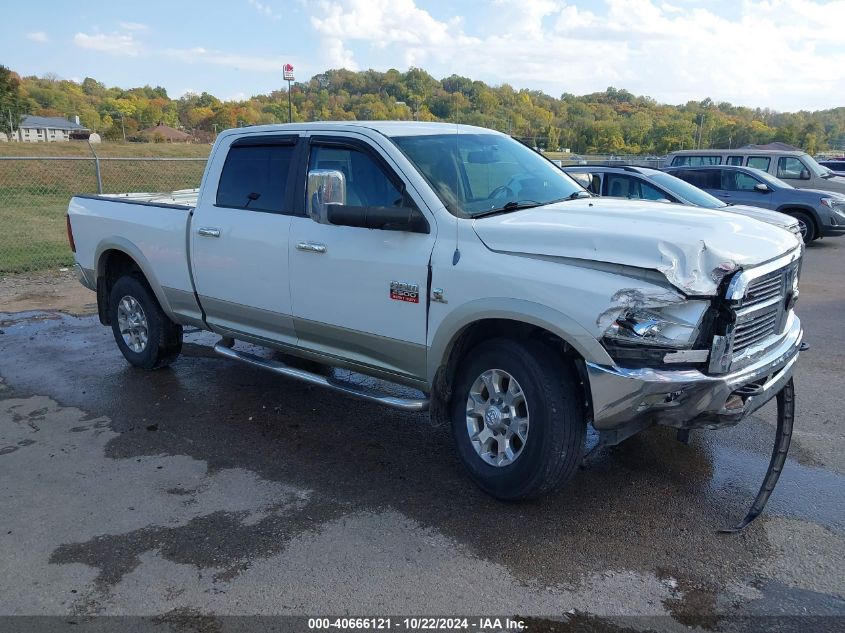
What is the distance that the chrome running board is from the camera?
4133 mm

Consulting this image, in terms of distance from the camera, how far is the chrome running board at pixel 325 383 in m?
4.13

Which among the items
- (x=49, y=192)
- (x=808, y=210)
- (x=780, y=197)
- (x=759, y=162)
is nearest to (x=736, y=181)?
(x=780, y=197)

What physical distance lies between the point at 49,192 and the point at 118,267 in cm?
2097

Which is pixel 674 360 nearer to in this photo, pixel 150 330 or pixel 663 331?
pixel 663 331

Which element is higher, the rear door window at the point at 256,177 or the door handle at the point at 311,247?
the rear door window at the point at 256,177

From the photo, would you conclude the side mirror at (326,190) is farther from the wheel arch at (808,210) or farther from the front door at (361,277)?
the wheel arch at (808,210)

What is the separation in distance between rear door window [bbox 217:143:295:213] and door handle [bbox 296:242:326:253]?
0.44 metres

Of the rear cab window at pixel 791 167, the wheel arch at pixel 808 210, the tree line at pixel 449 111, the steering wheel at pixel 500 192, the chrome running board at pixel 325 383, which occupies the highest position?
the tree line at pixel 449 111

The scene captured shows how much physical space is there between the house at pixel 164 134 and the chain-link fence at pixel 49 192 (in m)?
32.0

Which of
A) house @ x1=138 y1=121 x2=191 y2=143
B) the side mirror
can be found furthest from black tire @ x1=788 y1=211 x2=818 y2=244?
house @ x1=138 y1=121 x2=191 y2=143

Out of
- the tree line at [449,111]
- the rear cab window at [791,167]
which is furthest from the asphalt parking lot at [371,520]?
the rear cab window at [791,167]

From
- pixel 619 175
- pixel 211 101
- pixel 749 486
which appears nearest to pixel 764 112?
pixel 211 101

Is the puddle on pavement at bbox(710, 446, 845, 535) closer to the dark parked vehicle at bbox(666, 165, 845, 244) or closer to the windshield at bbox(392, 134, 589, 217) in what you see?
the windshield at bbox(392, 134, 589, 217)

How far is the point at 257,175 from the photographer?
5191 mm
